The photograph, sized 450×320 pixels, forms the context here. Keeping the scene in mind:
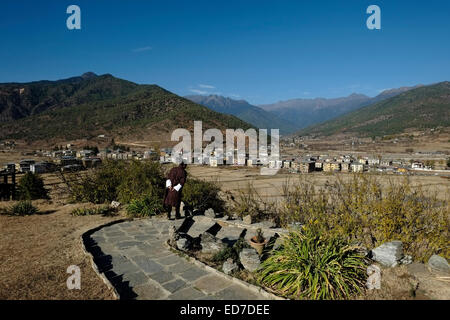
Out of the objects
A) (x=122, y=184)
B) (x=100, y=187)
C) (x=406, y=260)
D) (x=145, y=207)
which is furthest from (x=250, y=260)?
(x=100, y=187)

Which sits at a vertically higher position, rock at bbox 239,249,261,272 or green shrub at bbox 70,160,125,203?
green shrub at bbox 70,160,125,203

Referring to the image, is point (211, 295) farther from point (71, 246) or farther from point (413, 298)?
point (71, 246)

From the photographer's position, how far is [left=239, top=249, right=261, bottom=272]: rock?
410cm

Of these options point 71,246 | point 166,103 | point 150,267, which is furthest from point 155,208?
point 166,103

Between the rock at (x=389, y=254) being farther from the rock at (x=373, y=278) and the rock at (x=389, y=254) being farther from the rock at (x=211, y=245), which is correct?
the rock at (x=211, y=245)

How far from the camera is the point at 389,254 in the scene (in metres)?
A: 4.18

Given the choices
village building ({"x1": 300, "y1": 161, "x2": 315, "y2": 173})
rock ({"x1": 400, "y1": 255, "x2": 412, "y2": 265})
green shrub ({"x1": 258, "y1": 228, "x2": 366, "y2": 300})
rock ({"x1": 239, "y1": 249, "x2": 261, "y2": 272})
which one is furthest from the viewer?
village building ({"x1": 300, "y1": 161, "x2": 315, "y2": 173})

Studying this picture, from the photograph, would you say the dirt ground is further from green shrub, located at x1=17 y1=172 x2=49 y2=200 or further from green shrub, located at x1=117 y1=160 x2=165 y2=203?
green shrub, located at x1=17 y1=172 x2=49 y2=200

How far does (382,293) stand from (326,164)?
37439mm

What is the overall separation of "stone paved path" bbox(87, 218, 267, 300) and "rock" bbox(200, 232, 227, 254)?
54cm

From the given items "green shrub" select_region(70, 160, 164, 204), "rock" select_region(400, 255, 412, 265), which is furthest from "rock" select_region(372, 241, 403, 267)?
"green shrub" select_region(70, 160, 164, 204)

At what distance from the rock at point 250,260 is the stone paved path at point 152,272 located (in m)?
0.48
